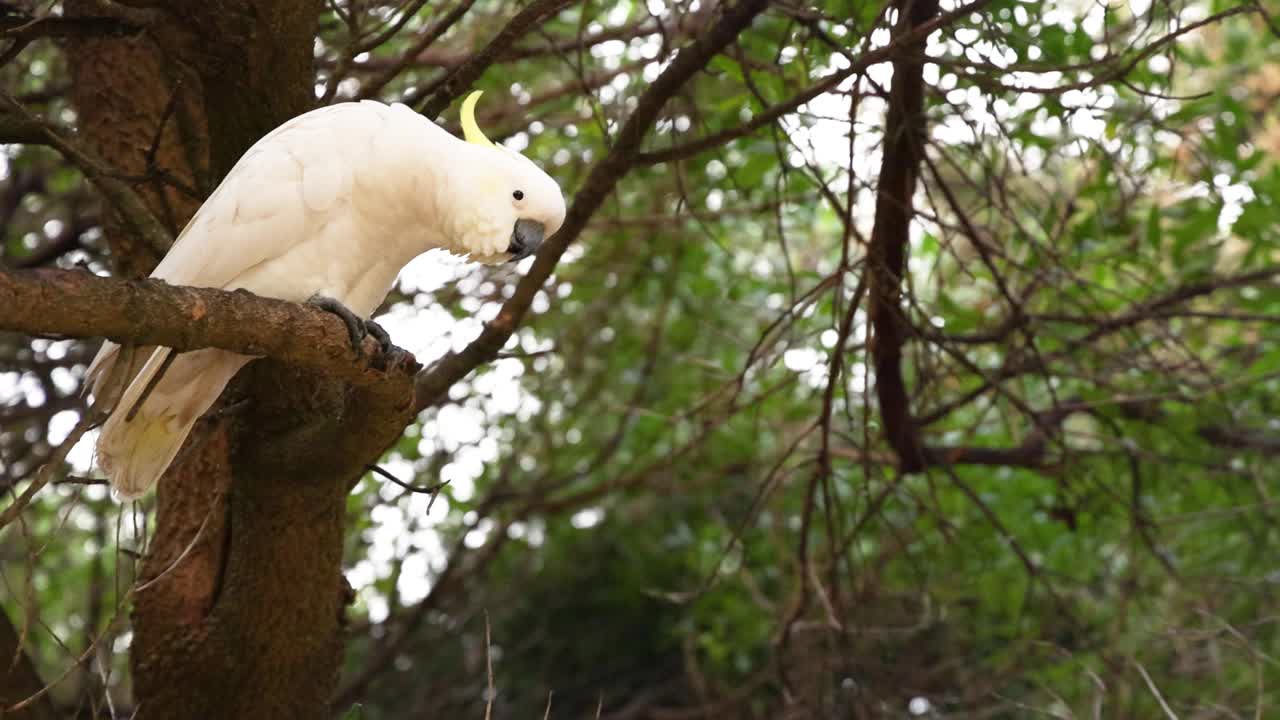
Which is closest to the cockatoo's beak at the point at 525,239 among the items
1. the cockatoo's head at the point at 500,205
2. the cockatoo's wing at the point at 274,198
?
the cockatoo's head at the point at 500,205

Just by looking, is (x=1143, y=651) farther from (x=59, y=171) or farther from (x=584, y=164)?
(x=59, y=171)

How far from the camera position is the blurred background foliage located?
8.48 feet

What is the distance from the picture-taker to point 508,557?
425cm

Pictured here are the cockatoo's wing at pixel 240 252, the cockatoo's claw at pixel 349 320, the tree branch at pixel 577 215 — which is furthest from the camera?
the tree branch at pixel 577 215

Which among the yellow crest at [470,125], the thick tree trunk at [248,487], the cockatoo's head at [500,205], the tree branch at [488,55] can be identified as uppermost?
the tree branch at [488,55]

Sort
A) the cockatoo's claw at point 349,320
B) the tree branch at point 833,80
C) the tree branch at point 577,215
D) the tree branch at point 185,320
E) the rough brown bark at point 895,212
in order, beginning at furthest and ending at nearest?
1. the rough brown bark at point 895,212
2. the tree branch at point 577,215
3. the tree branch at point 833,80
4. the cockatoo's claw at point 349,320
5. the tree branch at point 185,320

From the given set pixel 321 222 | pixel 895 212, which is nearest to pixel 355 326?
pixel 321 222

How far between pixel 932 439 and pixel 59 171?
2.56 meters

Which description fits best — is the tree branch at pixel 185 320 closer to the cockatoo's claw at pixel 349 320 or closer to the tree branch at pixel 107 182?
the cockatoo's claw at pixel 349 320

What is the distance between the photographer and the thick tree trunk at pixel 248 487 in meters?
1.80

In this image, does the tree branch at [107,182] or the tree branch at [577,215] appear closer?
the tree branch at [107,182]

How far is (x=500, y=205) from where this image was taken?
6.02ft

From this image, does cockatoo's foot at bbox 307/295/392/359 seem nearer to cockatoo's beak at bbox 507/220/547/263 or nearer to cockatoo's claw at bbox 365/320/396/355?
cockatoo's claw at bbox 365/320/396/355

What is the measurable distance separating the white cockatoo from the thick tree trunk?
0.09 meters
